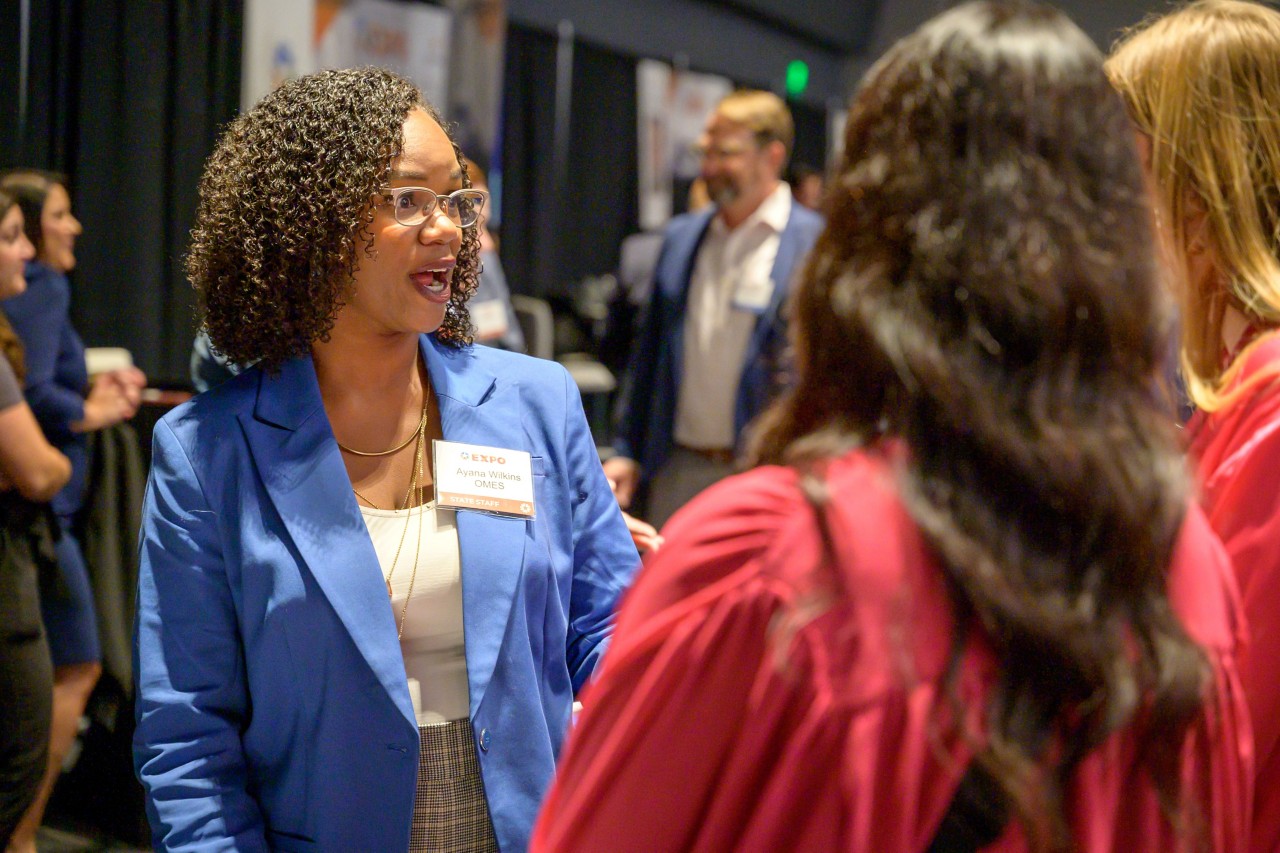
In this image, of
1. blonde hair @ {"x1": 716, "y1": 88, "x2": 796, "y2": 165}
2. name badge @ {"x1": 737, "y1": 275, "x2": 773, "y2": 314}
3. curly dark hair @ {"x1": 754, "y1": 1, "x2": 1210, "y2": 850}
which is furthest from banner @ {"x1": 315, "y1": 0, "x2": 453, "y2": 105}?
curly dark hair @ {"x1": 754, "y1": 1, "x2": 1210, "y2": 850}

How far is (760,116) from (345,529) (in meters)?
3.05

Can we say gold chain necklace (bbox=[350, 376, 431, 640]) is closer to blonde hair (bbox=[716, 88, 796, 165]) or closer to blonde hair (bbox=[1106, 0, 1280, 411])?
blonde hair (bbox=[1106, 0, 1280, 411])

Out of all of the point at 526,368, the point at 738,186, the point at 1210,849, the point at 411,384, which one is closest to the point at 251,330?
the point at 411,384

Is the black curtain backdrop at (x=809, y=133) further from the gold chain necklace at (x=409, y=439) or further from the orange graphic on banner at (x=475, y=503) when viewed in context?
the orange graphic on banner at (x=475, y=503)

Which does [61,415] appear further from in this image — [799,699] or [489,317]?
[799,699]

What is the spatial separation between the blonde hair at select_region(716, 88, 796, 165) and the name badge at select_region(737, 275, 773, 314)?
57 cm

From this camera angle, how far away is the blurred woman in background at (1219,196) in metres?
1.12

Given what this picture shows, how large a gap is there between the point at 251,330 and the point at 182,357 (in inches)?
189

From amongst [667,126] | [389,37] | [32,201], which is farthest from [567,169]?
[32,201]

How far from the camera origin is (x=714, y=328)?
3.88 m

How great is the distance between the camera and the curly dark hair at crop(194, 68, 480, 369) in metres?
1.51

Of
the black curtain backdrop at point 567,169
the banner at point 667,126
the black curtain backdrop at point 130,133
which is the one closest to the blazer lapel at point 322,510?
the black curtain backdrop at point 130,133

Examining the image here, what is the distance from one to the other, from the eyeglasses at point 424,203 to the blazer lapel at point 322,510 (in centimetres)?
24

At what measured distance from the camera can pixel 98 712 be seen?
3.45 m
